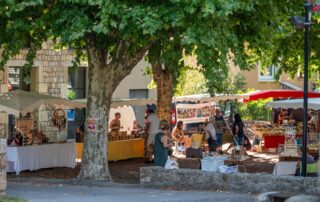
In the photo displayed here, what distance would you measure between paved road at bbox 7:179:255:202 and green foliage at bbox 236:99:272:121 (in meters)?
19.4

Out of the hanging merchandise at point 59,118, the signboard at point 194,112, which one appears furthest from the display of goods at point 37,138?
the signboard at point 194,112

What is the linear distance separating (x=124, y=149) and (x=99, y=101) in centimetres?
647

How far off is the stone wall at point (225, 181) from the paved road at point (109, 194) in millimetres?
368

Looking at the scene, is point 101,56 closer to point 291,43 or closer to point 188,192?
point 188,192

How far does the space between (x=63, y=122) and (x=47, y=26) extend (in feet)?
30.6

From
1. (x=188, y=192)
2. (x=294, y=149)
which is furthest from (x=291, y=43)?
(x=188, y=192)

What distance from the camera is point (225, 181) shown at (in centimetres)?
1680

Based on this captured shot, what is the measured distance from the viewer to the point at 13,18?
57.1ft

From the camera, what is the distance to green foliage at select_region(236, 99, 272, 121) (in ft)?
121

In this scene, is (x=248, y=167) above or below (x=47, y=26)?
below

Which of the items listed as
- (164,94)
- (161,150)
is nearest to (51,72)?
(164,94)

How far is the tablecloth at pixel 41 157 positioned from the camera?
2084 cm

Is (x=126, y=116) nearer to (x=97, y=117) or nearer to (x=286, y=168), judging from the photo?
(x=97, y=117)

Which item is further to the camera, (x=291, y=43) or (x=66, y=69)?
(x=66, y=69)
